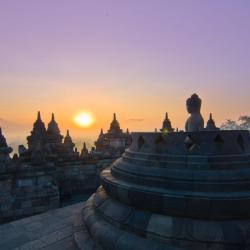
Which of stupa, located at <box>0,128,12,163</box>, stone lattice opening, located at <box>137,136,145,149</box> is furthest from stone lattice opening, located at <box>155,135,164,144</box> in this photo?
stupa, located at <box>0,128,12,163</box>

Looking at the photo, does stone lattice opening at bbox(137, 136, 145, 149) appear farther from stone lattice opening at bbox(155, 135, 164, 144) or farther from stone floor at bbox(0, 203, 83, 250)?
stone floor at bbox(0, 203, 83, 250)

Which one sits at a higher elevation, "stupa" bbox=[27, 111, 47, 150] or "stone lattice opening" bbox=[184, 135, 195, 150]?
"stupa" bbox=[27, 111, 47, 150]

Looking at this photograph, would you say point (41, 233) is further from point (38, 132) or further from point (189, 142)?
point (38, 132)

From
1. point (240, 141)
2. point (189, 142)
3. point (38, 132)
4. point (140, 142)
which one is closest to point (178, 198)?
point (189, 142)

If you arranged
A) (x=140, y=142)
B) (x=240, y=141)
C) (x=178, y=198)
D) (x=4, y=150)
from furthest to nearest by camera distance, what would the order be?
(x=4, y=150)
(x=140, y=142)
(x=240, y=141)
(x=178, y=198)

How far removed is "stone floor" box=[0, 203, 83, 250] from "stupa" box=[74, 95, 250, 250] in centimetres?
53

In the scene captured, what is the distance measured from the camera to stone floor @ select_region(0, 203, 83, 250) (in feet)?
16.1

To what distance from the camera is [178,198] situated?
3.76 m

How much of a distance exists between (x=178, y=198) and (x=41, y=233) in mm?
3689

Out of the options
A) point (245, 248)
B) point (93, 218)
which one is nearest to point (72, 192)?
point (93, 218)

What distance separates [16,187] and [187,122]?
712cm

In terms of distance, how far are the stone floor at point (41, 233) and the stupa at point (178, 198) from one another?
20.9 inches

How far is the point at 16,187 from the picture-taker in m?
9.32

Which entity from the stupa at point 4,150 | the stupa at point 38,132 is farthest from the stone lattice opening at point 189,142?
the stupa at point 38,132
